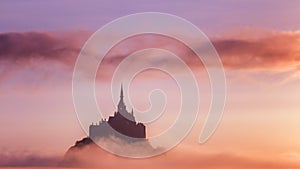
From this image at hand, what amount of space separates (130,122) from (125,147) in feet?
8.95

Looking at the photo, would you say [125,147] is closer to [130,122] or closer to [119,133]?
[130,122]

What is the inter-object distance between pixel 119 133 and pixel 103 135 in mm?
12908

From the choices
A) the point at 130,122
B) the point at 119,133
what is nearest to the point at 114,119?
the point at 130,122

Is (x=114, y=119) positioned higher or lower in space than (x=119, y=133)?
lower

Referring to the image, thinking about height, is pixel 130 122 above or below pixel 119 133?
below

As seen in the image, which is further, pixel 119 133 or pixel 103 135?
pixel 119 133

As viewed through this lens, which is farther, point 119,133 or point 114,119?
point 119,133

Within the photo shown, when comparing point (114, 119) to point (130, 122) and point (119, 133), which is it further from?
point (119, 133)

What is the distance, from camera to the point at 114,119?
49.8 meters

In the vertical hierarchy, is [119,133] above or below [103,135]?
above

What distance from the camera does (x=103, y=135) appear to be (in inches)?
1978

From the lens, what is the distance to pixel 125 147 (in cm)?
5166

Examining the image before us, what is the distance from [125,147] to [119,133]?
11.5 m

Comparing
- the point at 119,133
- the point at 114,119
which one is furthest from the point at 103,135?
the point at 119,133
